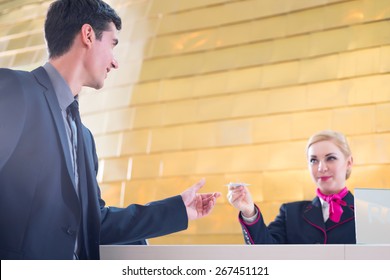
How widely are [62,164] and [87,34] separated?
452 mm

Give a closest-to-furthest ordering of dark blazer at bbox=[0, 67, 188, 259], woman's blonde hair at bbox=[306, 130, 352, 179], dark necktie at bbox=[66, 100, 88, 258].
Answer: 1. dark blazer at bbox=[0, 67, 188, 259]
2. dark necktie at bbox=[66, 100, 88, 258]
3. woman's blonde hair at bbox=[306, 130, 352, 179]

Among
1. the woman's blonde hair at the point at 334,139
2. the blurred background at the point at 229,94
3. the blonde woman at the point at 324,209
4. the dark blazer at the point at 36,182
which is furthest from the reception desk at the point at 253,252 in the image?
the blurred background at the point at 229,94

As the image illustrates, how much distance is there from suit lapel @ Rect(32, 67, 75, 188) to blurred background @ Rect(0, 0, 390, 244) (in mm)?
1752

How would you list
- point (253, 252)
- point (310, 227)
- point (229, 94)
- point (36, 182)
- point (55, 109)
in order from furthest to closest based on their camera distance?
point (229, 94) < point (310, 227) < point (55, 109) < point (36, 182) < point (253, 252)

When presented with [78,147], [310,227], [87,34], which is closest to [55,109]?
[78,147]

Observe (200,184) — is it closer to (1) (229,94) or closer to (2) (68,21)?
(2) (68,21)

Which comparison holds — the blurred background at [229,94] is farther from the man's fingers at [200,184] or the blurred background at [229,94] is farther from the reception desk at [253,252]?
the reception desk at [253,252]

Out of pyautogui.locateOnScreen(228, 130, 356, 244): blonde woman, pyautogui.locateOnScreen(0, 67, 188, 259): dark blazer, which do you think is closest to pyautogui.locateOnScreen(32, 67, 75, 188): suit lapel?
pyautogui.locateOnScreen(0, 67, 188, 259): dark blazer

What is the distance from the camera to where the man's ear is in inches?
74.9

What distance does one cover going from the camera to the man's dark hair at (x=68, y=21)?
75.4 inches

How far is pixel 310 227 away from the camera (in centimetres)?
258

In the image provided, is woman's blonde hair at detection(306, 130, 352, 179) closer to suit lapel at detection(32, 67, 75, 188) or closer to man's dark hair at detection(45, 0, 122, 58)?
man's dark hair at detection(45, 0, 122, 58)

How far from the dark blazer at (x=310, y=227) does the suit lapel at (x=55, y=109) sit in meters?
1.02
